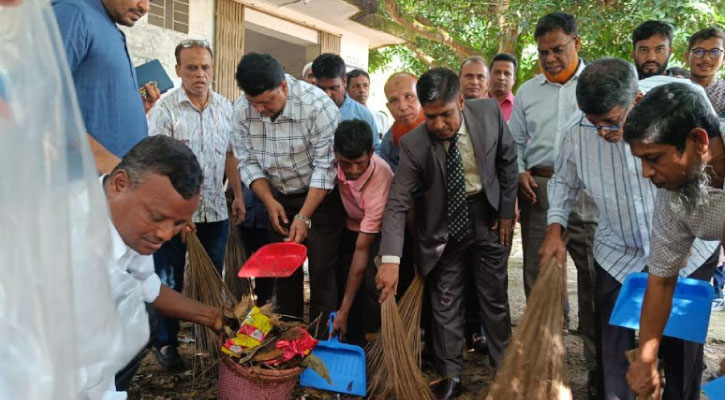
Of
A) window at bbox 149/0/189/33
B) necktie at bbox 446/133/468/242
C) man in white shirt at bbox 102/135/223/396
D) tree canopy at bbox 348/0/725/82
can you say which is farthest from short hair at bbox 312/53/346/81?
tree canopy at bbox 348/0/725/82

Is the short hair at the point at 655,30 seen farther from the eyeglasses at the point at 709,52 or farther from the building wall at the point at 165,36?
the building wall at the point at 165,36

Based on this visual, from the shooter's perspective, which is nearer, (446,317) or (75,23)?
(75,23)

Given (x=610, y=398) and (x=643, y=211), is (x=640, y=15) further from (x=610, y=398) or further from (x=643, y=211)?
(x=610, y=398)

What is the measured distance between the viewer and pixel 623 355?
2160mm

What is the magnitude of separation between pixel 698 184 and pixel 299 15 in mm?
7088

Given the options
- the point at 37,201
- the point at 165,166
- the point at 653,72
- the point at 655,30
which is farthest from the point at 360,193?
the point at 37,201

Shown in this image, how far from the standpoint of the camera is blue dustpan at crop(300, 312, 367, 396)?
2.54m

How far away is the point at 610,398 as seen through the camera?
217 cm

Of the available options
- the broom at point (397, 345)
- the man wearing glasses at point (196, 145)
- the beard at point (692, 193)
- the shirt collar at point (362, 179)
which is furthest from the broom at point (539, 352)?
the man wearing glasses at point (196, 145)

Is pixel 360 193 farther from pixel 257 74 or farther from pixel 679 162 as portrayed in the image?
pixel 679 162

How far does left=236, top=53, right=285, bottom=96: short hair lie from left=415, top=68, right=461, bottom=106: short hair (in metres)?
0.74

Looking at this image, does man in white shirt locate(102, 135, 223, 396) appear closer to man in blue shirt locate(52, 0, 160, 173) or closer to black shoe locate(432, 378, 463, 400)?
man in blue shirt locate(52, 0, 160, 173)

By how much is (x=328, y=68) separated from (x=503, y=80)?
47.9 inches

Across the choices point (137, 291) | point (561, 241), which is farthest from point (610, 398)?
point (137, 291)
